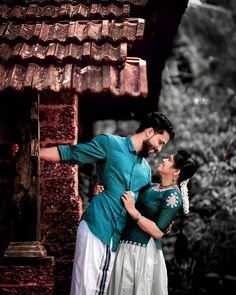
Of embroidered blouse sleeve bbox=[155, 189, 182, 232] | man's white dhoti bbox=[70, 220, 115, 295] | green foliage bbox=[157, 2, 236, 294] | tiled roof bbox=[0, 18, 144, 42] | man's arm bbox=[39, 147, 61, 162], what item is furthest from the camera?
green foliage bbox=[157, 2, 236, 294]

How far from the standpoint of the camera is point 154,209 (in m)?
4.48

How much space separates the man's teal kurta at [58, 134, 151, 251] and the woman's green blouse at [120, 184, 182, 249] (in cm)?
21

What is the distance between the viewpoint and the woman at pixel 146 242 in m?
4.34

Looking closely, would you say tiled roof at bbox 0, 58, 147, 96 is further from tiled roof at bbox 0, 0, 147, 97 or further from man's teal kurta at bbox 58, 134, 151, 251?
man's teal kurta at bbox 58, 134, 151, 251

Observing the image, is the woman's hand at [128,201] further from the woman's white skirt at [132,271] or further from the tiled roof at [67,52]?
the tiled roof at [67,52]

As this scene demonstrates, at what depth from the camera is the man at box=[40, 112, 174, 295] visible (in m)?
4.06

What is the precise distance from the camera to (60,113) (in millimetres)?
5066

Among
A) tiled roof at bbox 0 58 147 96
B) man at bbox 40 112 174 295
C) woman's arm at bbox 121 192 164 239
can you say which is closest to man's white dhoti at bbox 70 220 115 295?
man at bbox 40 112 174 295

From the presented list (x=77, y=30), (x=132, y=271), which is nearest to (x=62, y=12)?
(x=77, y=30)

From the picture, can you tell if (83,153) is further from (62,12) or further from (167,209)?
(62,12)

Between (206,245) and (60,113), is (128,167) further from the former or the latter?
(206,245)

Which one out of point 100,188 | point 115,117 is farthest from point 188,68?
point 100,188

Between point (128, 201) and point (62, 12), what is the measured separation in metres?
2.20

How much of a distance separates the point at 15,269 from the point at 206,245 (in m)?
7.07
